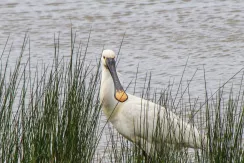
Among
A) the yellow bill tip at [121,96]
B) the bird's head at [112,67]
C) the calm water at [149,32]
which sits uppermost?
the bird's head at [112,67]

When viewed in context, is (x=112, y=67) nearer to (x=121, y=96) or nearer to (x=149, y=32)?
(x=121, y=96)

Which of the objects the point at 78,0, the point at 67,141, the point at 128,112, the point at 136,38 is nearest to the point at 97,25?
the point at 136,38

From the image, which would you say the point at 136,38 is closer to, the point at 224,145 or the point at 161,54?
the point at 161,54

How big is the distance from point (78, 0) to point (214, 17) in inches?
142

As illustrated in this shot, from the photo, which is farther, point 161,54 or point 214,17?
point 214,17

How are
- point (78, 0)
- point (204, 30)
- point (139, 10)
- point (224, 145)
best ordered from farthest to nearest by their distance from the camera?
1. point (78, 0)
2. point (139, 10)
3. point (204, 30)
4. point (224, 145)

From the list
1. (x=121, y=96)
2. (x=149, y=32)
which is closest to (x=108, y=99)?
(x=121, y=96)

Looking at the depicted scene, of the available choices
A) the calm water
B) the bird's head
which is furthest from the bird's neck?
the calm water

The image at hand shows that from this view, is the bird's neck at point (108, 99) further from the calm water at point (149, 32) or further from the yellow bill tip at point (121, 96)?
the calm water at point (149, 32)

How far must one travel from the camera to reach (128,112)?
7.86 meters

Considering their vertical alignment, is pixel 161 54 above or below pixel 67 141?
below

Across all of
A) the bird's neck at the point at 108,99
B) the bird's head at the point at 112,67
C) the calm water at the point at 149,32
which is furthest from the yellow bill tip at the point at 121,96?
the calm water at the point at 149,32

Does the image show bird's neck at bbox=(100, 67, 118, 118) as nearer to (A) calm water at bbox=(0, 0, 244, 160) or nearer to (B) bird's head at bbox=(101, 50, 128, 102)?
(B) bird's head at bbox=(101, 50, 128, 102)

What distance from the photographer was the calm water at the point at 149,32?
11.3 meters
